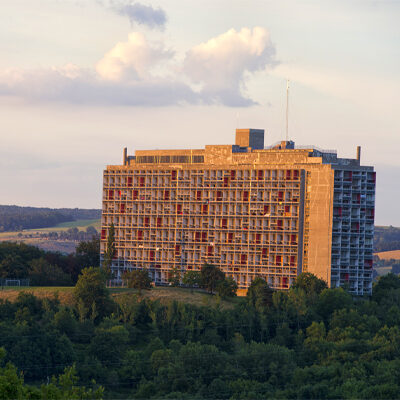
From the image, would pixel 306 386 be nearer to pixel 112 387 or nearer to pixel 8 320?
pixel 112 387

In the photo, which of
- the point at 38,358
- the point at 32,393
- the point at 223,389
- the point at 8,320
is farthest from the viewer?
the point at 8,320

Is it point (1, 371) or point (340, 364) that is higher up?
point (1, 371)

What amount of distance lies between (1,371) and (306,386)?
95.1 m

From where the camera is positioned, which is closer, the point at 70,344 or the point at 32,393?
the point at 32,393

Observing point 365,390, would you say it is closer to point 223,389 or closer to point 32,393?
point 223,389

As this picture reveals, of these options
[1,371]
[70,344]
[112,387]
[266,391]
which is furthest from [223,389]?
[1,371]

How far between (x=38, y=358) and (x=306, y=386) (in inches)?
2114

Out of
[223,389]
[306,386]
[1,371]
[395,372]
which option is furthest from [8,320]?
[1,371]

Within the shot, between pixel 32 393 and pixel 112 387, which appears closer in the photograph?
pixel 32 393

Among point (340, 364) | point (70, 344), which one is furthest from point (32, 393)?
point (340, 364)

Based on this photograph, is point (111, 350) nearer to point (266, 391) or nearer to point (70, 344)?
point (70, 344)

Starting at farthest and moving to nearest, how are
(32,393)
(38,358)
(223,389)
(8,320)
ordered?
(8,320), (38,358), (223,389), (32,393)

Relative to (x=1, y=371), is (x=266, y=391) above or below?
below

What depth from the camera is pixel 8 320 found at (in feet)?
655
